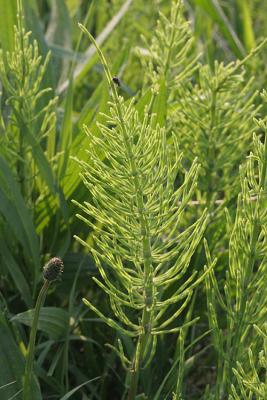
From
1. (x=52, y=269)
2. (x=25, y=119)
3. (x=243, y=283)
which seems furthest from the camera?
(x=25, y=119)

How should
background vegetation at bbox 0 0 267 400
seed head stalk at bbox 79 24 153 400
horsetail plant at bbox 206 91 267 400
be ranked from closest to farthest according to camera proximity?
seed head stalk at bbox 79 24 153 400
horsetail plant at bbox 206 91 267 400
background vegetation at bbox 0 0 267 400

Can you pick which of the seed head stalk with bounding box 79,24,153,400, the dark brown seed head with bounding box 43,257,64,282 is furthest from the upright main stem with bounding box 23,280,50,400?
the seed head stalk with bounding box 79,24,153,400

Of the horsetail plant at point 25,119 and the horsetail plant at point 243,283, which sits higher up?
the horsetail plant at point 25,119

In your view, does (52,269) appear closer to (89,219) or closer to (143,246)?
(143,246)

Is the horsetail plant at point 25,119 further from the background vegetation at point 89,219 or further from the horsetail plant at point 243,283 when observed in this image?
the horsetail plant at point 243,283

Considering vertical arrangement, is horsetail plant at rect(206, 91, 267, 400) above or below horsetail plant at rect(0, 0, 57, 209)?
below

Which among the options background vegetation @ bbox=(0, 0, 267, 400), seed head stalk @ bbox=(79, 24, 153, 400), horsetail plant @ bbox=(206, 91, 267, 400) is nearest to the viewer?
seed head stalk @ bbox=(79, 24, 153, 400)

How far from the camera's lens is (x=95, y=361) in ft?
4.53

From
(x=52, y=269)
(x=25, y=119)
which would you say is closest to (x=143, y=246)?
(x=52, y=269)

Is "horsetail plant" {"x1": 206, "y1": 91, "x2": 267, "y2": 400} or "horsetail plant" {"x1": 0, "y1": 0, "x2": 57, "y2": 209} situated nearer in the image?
"horsetail plant" {"x1": 206, "y1": 91, "x2": 267, "y2": 400}

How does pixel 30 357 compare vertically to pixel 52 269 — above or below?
below

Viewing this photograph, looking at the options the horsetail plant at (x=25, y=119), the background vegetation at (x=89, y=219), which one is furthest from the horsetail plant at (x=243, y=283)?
the horsetail plant at (x=25, y=119)

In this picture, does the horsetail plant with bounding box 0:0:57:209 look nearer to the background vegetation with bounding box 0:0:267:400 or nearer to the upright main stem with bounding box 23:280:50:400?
the background vegetation with bounding box 0:0:267:400

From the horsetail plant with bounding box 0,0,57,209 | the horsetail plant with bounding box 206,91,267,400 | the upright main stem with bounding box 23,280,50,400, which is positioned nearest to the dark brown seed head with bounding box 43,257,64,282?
the upright main stem with bounding box 23,280,50,400
